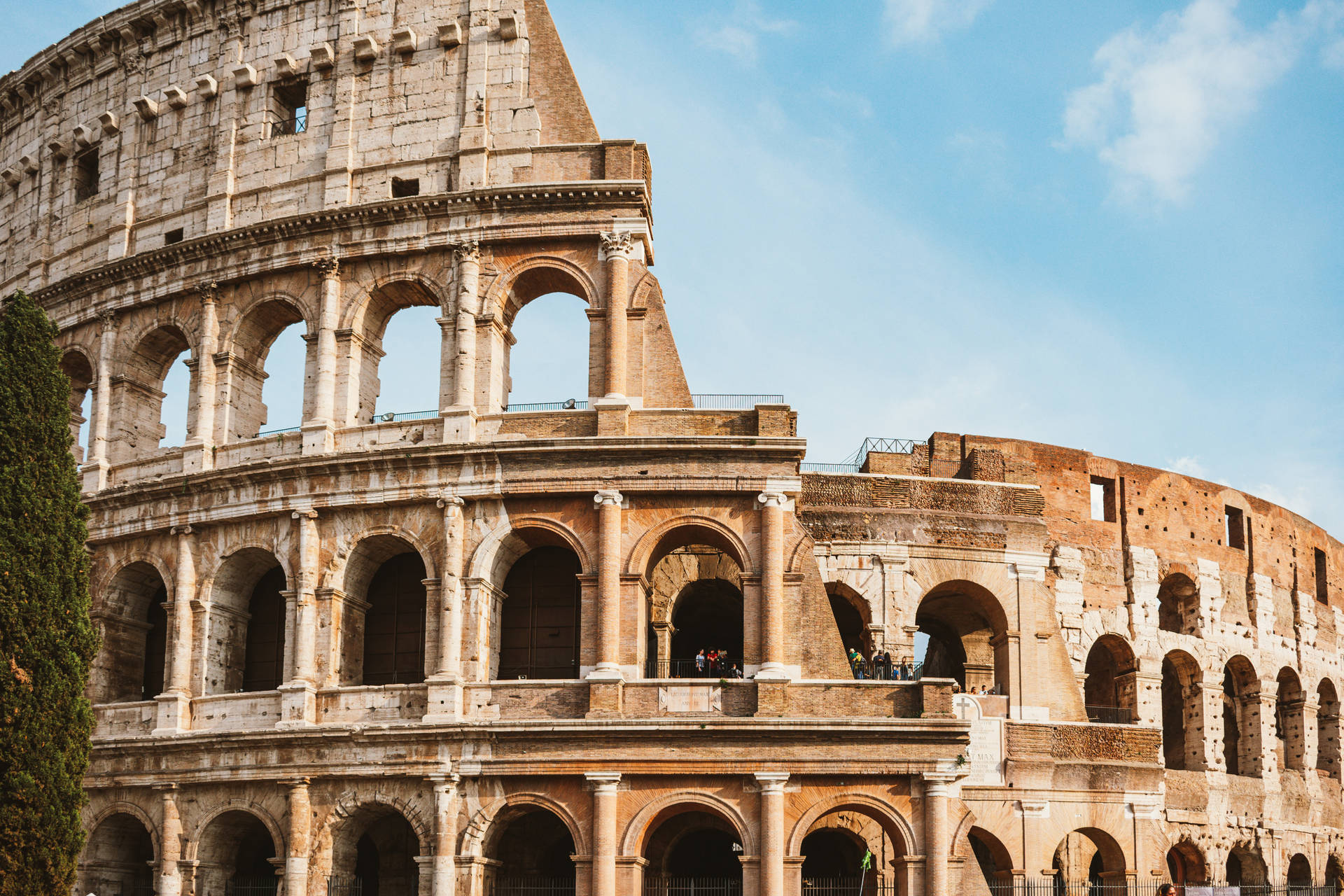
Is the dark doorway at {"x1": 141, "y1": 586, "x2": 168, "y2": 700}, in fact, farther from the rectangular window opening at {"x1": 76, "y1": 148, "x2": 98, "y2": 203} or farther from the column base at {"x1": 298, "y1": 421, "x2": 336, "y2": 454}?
the rectangular window opening at {"x1": 76, "y1": 148, "x2": 98, "y2": 203}

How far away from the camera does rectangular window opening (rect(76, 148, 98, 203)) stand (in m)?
29.4

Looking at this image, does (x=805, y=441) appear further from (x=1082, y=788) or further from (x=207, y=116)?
(x=207, y=116)

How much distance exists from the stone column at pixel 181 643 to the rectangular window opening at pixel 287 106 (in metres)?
7.47

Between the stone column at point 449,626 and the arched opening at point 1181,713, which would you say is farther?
the arched opening at point 1181,713

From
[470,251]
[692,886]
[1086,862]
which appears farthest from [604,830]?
[1086,862]

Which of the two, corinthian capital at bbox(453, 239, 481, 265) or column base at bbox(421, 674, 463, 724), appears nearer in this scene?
column base at bbox(421, 674, 463, 724)

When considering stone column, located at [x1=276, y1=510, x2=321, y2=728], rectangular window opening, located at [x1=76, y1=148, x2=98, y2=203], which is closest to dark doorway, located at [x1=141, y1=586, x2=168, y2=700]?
stone column, located at [x1=276, y1=510, x2=321, y2=728]

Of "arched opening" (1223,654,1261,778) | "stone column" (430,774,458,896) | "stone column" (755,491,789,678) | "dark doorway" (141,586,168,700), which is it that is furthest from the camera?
"arched opening" (1223,654,1261,778)

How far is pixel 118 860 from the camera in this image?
24.9 m

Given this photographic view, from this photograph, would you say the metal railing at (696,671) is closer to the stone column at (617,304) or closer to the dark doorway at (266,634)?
the stone column at (617,304)

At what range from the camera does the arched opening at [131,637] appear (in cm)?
2564

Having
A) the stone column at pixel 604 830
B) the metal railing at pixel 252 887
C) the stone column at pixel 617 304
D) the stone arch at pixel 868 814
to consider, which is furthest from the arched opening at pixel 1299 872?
the metal railing at pixel 252 887

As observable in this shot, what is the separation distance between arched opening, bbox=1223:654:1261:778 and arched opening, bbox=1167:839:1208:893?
2.67 metres

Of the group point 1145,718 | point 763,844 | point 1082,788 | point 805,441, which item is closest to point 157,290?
point 805,441
